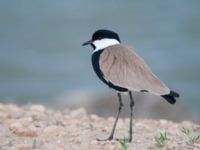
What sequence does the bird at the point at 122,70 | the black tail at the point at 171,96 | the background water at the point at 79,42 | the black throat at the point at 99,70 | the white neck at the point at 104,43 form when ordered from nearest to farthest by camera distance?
the black tail at the point at 171,96
the bird at the point at 122,70
the black throat at the point at 99,70
the white neck at the point at 104,43
the background water at the point at 79,42

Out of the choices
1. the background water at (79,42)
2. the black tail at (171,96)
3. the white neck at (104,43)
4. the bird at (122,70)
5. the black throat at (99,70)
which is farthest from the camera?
the background water at (79,42)

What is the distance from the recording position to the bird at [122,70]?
8.78 meters

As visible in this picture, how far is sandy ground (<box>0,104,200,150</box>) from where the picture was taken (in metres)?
8.77

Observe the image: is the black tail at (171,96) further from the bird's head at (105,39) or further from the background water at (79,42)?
the background water at (79,42)

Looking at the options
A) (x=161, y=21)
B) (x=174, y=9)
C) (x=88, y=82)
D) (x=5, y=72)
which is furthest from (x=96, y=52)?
(x=174, y=9)

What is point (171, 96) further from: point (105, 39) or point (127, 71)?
point (105, 39)

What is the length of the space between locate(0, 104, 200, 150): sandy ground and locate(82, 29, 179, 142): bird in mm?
246

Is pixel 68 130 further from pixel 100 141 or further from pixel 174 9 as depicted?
pixel 174 9

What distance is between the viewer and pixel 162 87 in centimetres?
876

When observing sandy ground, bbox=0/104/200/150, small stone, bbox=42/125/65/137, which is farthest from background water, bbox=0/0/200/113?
small stone, bbox=42/125/65/137

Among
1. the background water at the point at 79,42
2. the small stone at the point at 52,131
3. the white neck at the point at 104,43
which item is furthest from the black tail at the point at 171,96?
the background water at the point at 79,42

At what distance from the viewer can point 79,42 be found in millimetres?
24094

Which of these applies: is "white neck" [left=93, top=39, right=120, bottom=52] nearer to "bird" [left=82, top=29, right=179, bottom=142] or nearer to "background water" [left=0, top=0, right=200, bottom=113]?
"bird" [left=82, top=29, right=179, bottom=142]

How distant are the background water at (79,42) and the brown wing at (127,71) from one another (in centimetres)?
687
